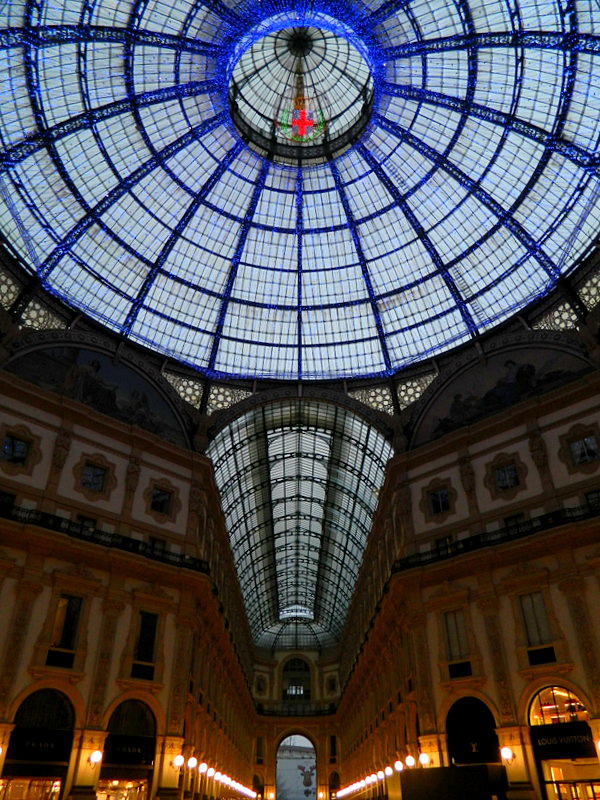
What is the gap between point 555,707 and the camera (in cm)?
2691

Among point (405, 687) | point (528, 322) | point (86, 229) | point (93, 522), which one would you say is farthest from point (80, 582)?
point (528, 322)

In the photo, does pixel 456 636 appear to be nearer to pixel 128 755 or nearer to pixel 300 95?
pixel 128 755

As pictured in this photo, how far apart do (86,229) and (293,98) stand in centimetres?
1832

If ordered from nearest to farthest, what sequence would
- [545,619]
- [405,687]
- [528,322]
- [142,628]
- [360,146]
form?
[545,619], [142,628], [405,687], [528,322], [360,146]

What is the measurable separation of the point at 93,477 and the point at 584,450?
27.4 m

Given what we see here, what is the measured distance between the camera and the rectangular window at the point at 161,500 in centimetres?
3553

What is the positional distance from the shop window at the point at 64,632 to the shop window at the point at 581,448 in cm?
2672

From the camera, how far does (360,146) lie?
1657 inches

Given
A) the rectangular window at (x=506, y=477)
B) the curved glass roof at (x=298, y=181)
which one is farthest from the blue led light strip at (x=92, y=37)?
the rectangular window at (x=506, y=477)

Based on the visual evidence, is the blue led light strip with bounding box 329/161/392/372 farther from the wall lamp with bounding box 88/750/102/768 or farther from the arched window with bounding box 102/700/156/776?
the wall lamp with bounding box 88/750/102/768

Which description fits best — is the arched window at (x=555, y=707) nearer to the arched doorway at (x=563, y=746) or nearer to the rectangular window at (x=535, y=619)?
the arched doorway at (x=563, y=746)

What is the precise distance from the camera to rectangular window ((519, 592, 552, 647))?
28141 mm

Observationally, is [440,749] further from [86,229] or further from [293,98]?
[293,98]

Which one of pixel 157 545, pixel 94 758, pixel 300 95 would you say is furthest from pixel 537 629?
pixel 300 95
